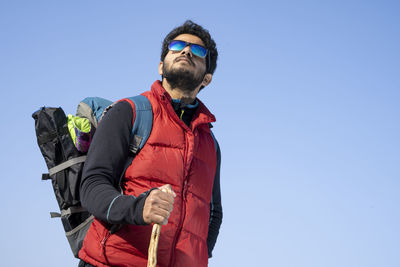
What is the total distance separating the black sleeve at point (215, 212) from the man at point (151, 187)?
0.55m

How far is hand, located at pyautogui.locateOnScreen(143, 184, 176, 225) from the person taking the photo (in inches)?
133

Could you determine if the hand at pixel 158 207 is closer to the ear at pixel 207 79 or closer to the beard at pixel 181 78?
the beard at pixel 181 78

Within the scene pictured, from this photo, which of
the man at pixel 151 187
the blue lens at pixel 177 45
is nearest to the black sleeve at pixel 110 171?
the man at pixel 151 187

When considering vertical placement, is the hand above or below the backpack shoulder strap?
below

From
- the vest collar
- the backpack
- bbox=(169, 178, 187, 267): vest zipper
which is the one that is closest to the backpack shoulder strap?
the backpack

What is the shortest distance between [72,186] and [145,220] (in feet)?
4.29

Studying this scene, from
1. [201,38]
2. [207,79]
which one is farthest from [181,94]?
[201,38]

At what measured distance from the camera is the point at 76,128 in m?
4.58

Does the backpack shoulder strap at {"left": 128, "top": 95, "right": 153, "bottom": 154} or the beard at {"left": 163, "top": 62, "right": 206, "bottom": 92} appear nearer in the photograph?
the backpack shoulder strap at {"left": 128, "top": 95, "right": 153, "bottom": 154}

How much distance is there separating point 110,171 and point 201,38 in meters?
2.16

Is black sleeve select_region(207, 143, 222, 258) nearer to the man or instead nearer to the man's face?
the man

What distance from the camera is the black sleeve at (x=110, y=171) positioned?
363cm

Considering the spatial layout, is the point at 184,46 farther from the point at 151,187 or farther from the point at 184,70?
the point at 151,187

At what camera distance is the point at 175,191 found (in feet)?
13.5
